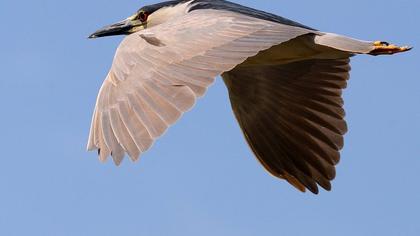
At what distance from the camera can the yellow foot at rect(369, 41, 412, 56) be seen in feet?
29.1

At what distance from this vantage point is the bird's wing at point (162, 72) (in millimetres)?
7137

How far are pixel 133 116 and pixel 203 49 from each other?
766 millimetres

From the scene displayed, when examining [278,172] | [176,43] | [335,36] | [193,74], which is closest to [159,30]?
[176,43]

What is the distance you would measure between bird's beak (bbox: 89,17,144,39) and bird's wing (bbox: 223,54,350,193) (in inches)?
36.2

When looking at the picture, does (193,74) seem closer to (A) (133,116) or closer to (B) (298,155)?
(A) (133,116)

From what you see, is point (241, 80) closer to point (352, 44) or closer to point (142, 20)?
point (142, 20)

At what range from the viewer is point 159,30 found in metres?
8.14

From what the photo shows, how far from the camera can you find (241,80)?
10445mm

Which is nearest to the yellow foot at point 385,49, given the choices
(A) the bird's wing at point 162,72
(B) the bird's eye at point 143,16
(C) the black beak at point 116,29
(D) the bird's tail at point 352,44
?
(D) the bird's tail at point 352,44

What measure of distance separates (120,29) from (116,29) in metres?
0.04

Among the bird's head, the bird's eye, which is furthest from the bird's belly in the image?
the bird's eye

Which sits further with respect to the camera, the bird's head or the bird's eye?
the bird's eye

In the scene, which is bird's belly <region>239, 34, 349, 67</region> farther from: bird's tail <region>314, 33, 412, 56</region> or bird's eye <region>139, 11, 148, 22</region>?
bird's eye <region>139, 11, 148, 22</region>

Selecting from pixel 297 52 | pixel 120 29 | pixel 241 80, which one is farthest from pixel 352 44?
pixel 120 29
